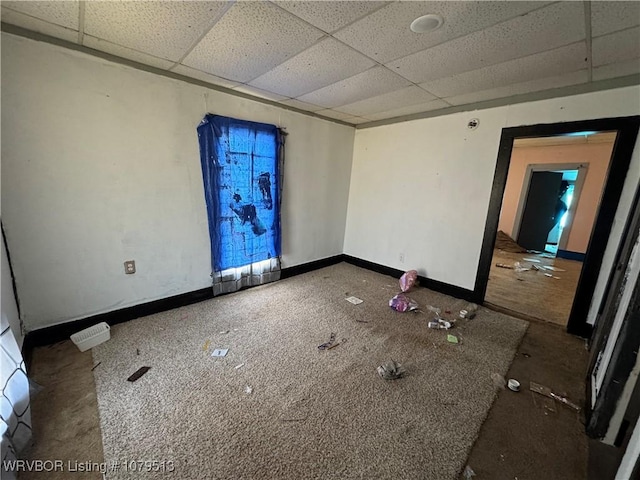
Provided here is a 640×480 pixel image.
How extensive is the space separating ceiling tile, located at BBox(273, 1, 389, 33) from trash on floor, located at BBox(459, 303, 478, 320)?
2.68 m

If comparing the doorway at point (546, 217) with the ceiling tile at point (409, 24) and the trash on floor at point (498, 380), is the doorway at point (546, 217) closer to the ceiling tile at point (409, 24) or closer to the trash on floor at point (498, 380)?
the trash on floor at point (498, 380)

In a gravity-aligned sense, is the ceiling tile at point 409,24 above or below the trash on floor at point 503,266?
above

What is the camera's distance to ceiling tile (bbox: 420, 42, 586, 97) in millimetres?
1733

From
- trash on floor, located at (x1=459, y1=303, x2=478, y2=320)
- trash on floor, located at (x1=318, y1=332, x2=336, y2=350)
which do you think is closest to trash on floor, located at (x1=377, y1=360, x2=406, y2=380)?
trash on floor, located at (x1=318, y1=332, x2=336, y2=350)

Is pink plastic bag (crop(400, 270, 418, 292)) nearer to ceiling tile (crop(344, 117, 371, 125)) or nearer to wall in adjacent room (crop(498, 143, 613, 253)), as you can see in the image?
ceiling tile (crop(344, 117, 371, 125))

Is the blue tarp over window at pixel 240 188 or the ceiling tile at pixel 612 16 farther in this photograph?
the blue tarp over window at pixel 240 188

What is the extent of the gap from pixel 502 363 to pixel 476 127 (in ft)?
7.70

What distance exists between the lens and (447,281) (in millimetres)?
3213

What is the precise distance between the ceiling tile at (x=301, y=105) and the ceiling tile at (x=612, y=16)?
7.59 feet

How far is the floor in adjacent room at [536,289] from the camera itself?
2.93 metres

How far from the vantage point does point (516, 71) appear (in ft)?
6.55

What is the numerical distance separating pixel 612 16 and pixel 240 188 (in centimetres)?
284

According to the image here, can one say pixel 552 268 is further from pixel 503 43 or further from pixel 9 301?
pixel 9 301

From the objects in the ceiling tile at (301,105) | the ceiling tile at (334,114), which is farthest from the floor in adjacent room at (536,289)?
the ceiling tile at (301,105)
